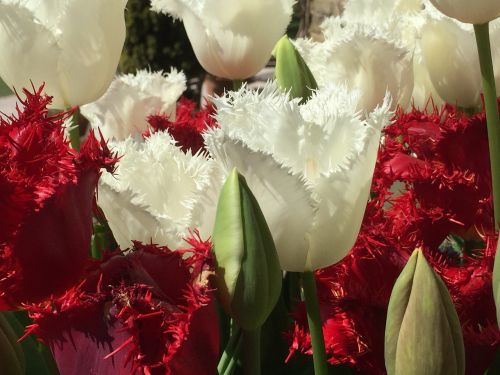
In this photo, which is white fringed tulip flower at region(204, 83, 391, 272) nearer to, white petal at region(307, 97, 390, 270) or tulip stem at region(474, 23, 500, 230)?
white petal at region(307, 97, 390, 270)

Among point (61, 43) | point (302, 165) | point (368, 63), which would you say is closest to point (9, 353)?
point (302, 165)

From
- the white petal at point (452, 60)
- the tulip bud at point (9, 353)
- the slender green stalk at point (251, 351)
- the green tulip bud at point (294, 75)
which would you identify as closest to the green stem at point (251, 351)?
the slender green stalk at point (251, 351)

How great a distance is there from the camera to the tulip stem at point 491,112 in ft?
1.73

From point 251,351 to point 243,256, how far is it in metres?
0.07

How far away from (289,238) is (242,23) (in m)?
0.31

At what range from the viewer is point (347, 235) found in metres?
0.45

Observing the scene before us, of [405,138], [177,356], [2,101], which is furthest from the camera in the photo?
[2,101]

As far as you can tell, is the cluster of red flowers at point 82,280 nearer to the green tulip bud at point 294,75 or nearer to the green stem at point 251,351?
the green stem at point 251,351

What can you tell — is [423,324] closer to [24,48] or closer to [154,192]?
[154,192]

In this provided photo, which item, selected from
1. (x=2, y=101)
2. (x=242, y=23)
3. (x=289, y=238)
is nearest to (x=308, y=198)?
(x=289, y=238)

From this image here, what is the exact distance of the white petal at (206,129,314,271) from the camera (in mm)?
416

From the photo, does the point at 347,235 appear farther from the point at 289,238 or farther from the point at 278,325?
the point at 278,325

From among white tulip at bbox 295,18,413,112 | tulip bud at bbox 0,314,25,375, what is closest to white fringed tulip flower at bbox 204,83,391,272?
tulip bud at bbox 0,314,25,375

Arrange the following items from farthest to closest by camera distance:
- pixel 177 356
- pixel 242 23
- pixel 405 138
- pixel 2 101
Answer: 1. pixel 2 101
2. pixel 242 23
3. pixel 405 138
4. pixel 177 356
